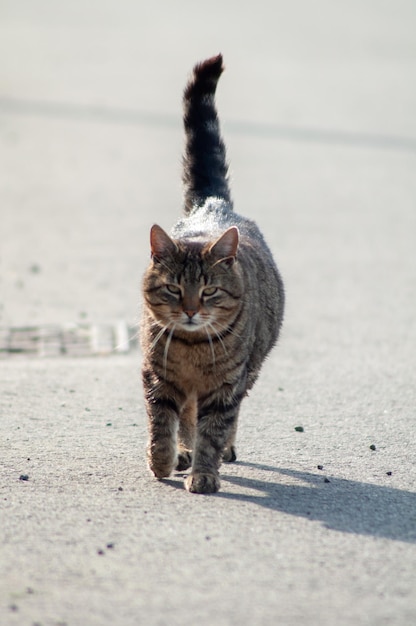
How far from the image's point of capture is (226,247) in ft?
17.2

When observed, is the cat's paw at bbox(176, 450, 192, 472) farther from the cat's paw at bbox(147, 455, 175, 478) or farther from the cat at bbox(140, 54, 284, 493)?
the cat's paw at bbox(147, 455, 175, 478)

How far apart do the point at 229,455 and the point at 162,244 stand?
1051 mm

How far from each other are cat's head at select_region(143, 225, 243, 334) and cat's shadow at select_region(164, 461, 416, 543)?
698 mm

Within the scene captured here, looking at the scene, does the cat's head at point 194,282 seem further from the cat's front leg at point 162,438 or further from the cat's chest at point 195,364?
the cat's front leg at point 162,438

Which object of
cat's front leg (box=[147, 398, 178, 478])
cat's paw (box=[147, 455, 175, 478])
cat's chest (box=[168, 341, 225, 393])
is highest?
cat's chest (box=[168, 341, 225, 393])

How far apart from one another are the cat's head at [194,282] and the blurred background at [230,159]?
8.97 ft

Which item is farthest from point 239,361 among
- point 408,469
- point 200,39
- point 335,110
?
point 200,39

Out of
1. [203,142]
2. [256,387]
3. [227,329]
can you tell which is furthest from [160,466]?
[203,142]

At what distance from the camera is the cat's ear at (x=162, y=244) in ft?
17.1

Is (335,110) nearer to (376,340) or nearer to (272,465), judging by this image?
(376,340)

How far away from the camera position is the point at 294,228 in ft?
36.8

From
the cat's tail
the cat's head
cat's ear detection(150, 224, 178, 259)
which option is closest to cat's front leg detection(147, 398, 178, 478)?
the cat's head

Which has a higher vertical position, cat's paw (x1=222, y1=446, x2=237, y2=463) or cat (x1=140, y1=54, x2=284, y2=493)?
cat (x1=140, y1=54, x2=284, y2=493)

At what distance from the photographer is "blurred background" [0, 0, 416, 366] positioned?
9094mm
